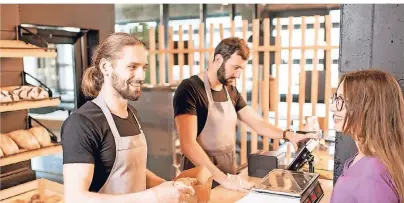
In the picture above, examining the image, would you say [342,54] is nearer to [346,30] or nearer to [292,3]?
[346,30]

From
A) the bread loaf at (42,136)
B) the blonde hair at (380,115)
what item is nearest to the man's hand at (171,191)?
the blonde hair at (380,115)

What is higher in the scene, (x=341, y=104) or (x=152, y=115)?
(x=341, y=104)

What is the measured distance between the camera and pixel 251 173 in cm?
224

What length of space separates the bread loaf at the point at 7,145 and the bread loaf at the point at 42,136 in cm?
15

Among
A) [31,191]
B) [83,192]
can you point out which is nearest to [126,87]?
[83,192]

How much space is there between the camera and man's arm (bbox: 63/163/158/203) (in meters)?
1.26

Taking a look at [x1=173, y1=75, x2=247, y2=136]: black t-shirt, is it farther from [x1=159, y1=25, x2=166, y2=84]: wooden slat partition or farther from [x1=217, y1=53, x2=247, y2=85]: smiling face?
[x1=159, y1=25, x2=166, y2=84]: wooden slat partition

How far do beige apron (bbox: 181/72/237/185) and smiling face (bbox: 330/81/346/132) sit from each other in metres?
1.14

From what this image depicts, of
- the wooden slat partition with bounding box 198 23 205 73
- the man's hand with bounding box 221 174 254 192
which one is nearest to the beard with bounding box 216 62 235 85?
the man's hand with bounding box 221 174 254 192

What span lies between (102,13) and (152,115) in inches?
45.6

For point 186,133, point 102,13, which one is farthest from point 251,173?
point 102,13

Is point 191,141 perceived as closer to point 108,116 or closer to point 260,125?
point 260,125

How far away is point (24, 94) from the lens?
244 centimetres

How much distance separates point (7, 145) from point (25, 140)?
0.13m
